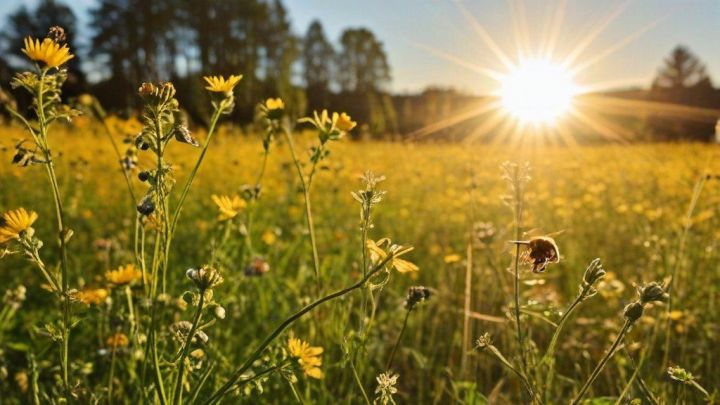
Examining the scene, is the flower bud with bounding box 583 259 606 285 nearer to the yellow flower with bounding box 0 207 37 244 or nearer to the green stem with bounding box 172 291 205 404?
the green stem with bounding box 172 291 205 404

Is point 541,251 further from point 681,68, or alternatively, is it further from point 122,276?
point 681,68

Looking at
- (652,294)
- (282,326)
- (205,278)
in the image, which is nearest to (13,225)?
(205,278)

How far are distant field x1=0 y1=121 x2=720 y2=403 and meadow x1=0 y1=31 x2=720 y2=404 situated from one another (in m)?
0.01

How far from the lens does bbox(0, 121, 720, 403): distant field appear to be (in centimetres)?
152

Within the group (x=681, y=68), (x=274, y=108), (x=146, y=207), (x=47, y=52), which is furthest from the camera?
(x=681, y=68)

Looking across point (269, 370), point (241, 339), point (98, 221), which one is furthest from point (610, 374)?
point (98, 221)

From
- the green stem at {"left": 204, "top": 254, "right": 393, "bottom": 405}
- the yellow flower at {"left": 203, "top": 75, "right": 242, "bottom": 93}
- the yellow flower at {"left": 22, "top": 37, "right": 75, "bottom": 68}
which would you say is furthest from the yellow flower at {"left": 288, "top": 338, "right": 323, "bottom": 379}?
the yellow flower at {"left": 22, "top": 37, "right": 75, "bottom": 68}

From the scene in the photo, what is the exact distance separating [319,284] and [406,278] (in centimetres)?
142

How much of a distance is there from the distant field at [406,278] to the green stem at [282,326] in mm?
202

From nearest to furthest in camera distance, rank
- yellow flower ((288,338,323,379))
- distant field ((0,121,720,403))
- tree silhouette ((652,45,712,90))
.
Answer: yellow flower ((288,338,323,379))
distant field ((0,121,720,403))
tree silhouette ((652,45,712,90))

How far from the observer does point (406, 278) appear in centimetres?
261

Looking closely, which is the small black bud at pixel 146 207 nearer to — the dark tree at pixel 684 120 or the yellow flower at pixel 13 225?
the yellow flower at pixel 13 225

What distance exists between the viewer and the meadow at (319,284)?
82cm

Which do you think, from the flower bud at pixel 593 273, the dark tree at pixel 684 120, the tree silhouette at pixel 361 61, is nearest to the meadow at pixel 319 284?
the flower bud at pixel 593 273
